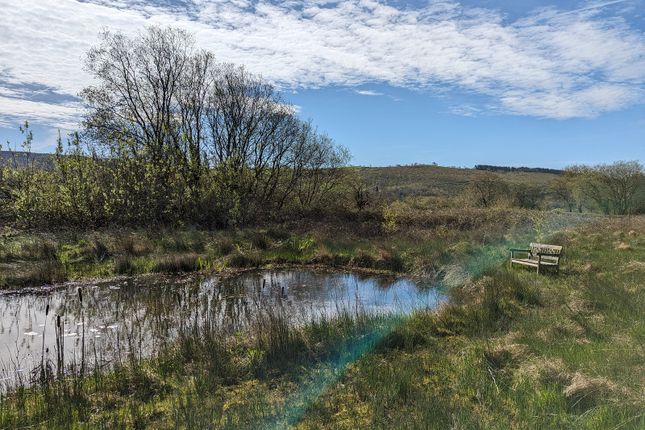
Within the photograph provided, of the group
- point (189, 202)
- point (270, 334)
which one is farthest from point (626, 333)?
point (189, 202)

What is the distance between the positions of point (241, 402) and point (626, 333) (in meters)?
5.53

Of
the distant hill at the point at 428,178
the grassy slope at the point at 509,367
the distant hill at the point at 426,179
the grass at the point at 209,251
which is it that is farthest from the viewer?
the distant hill at the point at 426,179

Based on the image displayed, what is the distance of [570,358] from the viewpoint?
567cm

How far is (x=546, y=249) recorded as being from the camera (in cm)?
1320

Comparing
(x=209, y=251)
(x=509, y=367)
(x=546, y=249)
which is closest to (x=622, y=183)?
(x=546, y=249)

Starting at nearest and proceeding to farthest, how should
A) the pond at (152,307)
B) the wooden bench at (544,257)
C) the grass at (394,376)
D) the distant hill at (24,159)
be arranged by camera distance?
1. the grass at (394,376)
2. the pond at (152,307)
3. the wooden bench at (544,257)
4. the distant hill at (24,159)

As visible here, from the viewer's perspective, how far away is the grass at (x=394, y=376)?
175 inches

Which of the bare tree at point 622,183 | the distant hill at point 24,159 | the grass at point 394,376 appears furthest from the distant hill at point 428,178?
the grass at point 394,376

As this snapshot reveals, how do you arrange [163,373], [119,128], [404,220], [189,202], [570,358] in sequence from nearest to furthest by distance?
[570,358] → [163,373] → [189,202] → [119,128] → [404,220]

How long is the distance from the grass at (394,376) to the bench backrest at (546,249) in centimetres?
373

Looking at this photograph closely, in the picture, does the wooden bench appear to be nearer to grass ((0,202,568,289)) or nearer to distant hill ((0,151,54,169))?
grass ((0,202,568,289))

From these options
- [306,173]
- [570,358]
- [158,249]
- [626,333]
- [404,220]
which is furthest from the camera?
[306,173]

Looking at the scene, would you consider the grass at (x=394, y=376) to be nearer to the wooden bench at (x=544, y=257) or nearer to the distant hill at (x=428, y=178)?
the wooden bench at (x=544, y=257)

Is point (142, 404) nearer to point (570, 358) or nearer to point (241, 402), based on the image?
point (241, 402)
